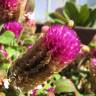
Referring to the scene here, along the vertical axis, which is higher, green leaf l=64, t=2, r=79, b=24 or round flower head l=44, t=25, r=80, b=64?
round flower head l=44, t=25, r=80, b=64

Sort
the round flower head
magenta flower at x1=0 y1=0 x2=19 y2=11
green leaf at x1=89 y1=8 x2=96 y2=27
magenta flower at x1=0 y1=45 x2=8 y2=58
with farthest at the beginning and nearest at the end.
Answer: green leaf at x1=89 y1=8 x2=96 y2=27 → magenta flower at x1=0 y1=45 x2=8 y2=58 → magenta flower at x1=0 y1=0 x2=19 y2=11 → the round flower head

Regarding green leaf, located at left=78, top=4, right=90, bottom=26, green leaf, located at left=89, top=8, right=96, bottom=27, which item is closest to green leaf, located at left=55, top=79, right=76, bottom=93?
green leaf, located at left=78, top=4, right=90, bottom=26

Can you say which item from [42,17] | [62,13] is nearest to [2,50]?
[62,13]

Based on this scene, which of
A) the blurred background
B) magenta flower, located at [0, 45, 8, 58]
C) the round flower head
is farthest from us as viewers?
the blurred background

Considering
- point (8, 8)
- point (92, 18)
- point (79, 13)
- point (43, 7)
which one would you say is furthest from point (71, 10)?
point (8, 8)

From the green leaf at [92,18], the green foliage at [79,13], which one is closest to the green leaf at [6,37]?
the green foliage at [79,13]

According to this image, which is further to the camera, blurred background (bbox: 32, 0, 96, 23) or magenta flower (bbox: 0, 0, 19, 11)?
blurred background (bbox: 32, 0, 96, 23)

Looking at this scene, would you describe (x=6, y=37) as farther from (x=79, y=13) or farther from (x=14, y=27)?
(x=79, y=13)

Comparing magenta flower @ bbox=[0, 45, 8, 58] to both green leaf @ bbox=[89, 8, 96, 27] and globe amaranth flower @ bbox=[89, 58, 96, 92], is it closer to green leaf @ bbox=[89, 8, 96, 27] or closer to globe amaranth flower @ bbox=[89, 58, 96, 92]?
globe amaranth flower @ bbox=[89, 58, 96, 92]

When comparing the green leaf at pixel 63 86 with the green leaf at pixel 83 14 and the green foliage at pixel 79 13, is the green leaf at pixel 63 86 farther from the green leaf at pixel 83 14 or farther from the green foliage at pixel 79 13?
the green leaf at pixel 83 14
